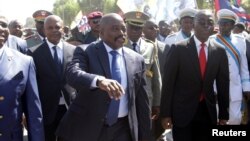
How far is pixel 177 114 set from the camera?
4980 millimetres

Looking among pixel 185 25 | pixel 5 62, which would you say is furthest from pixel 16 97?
pixel 185 25

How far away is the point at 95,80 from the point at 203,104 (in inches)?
74.8

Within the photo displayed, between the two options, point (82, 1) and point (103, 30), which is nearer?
point (103, 30)

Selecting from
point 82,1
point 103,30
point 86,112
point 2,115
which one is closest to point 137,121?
point 86,112

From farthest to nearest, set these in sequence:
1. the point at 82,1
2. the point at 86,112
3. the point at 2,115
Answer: the point at 82,1 → the point at 86,112 → the point at 2,115

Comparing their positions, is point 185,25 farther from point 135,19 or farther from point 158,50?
point 135,19

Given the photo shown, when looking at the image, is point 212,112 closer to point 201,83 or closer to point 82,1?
point 201,83

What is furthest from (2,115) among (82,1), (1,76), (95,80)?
(82,1)

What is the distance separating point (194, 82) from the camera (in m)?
4.89

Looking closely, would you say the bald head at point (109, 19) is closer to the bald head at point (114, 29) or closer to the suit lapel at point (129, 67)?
the bald head at point (114, 29)

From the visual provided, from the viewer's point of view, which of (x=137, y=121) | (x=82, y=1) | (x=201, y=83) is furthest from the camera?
(x=82, y=1)

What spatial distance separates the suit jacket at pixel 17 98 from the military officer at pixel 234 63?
3201 millimetres

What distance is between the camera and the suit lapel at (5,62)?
3457 millimetres

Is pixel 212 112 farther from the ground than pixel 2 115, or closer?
closer
